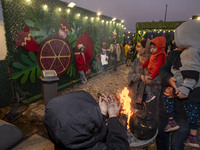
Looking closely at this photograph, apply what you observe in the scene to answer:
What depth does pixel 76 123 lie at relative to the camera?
108 cm

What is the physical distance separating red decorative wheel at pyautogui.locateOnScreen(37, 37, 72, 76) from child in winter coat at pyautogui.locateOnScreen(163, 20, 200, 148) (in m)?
5.15

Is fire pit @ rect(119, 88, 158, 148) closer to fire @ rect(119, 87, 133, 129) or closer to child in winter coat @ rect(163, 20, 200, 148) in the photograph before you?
child in winter coat @ rect(163, 20, 200, 148)

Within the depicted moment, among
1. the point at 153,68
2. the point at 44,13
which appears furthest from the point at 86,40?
the point at 153,68

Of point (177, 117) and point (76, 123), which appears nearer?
point (76, 123)

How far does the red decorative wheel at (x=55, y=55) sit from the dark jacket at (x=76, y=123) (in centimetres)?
499

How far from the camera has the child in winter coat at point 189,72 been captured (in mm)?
1696

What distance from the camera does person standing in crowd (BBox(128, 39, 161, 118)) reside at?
3039 mm

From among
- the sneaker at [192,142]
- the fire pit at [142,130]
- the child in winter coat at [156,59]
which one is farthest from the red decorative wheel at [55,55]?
the sneaker at [192,142]

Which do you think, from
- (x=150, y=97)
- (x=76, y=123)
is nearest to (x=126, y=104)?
(x=150, y=97)

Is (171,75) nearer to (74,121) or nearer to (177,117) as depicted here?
(177,117)

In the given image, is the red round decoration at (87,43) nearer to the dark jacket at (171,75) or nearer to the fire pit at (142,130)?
the dark jacket at (171,75)

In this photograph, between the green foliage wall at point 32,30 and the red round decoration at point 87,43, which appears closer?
the green foliage wall at point 32,30

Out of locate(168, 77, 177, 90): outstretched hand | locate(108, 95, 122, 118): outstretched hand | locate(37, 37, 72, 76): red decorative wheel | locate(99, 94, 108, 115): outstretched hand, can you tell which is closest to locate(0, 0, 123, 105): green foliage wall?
locate(37, 37, 72, 76): red decorative wheel

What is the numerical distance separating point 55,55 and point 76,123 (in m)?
5.70
